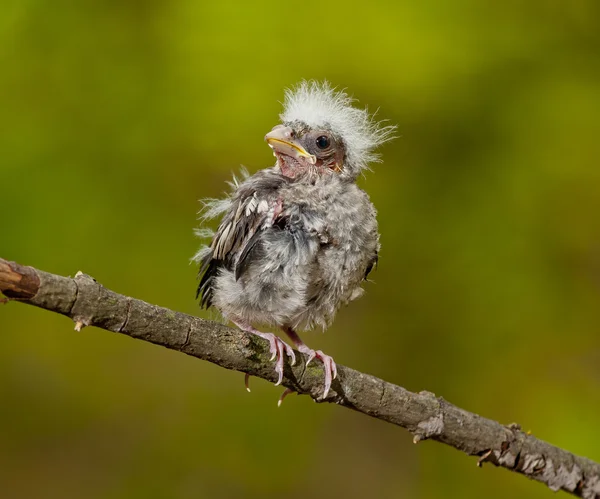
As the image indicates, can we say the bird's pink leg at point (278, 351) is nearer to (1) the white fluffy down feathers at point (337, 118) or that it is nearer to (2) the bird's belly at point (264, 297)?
(2) the bird's belly at point (264, 297)

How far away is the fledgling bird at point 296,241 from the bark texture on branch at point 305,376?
4.0 inches

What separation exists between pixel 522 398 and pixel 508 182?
1233mm

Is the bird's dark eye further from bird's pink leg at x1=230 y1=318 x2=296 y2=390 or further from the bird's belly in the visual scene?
bird's pink leg at x1=230 y1=318 x2=296 y2=390

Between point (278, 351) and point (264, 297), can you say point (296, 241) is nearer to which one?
point (264, 297)

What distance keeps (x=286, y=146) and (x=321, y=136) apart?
169mm

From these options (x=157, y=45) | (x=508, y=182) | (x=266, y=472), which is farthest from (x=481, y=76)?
(x=266, y=472)

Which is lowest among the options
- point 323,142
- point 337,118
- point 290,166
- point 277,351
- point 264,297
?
point 277,351

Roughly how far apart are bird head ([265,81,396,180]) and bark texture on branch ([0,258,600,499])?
833 mm

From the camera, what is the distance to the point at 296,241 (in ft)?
9.10

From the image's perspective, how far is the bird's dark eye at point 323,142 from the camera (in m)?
3.16

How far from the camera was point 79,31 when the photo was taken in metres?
4.59

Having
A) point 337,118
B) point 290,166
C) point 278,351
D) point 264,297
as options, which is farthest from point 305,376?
point 337,118

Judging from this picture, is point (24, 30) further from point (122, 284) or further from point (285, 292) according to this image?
point (285, 292)

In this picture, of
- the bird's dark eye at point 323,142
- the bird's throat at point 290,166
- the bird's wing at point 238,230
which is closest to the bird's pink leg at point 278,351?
the bird's wing at point 238,230
